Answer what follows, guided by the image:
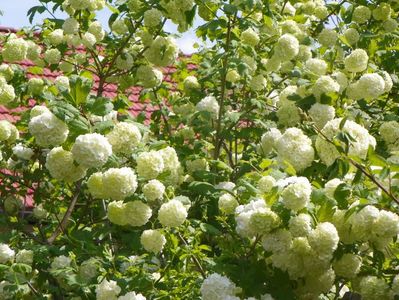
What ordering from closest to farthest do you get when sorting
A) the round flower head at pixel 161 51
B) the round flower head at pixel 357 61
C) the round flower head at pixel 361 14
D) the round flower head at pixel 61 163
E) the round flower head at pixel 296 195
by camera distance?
the round flower head at pixel 296 195
the round flower head at pixel 61 163
the round flower head at pixel 357 61
the round flower head at pixel 161 51
the round flower head at pixel 361 14

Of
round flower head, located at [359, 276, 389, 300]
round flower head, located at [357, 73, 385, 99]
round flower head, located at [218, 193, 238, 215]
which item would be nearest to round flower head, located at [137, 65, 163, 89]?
round flower head, located at [357, 73, 385, 99]

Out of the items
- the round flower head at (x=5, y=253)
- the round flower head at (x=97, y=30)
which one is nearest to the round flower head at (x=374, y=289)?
the round flower head at (x=5, y=253)

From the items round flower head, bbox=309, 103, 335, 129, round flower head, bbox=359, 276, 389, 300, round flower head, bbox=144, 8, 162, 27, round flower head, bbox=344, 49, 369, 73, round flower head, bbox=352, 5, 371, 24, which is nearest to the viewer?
round flower head, bbox=359, 276, 389, 300

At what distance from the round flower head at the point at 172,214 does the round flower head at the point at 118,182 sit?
149 millimetres

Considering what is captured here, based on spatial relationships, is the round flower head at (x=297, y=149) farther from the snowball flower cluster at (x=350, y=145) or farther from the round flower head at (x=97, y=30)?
the round flower head at (x=97, y=30)

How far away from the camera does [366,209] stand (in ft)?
8.00

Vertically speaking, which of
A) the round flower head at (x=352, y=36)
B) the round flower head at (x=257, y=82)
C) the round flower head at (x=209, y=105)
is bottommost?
the round flower head at (x=209, y=105)

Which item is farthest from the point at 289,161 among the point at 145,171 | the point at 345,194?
the point at 145,171

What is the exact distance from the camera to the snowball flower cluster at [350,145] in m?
2.52

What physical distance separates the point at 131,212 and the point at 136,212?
2 centimetres

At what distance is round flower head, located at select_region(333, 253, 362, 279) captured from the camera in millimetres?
2560

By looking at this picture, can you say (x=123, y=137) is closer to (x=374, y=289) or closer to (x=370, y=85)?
(x=374, y=289)

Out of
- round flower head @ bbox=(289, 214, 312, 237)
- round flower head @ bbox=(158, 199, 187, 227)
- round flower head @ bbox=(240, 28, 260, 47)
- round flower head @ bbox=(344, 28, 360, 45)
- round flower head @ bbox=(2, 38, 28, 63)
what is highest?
round flower head @ bbox=(344, 28, 360, 45)

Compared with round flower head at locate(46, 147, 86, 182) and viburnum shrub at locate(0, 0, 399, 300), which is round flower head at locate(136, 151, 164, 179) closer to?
viburnum shrub at locate(0, 0, 399, 300)
